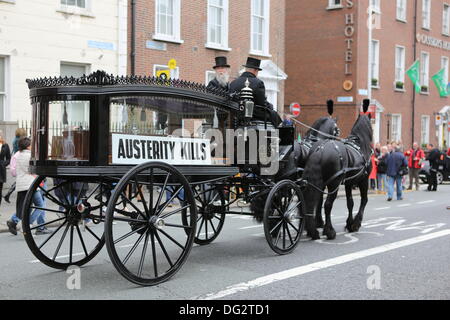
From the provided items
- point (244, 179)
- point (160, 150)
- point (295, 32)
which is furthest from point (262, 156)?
point (295, 32)

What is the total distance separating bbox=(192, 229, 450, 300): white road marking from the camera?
5578 mm

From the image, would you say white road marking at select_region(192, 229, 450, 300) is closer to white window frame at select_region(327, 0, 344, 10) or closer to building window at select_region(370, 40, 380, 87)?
white window frame at select_region(327, 0, 344, 10)

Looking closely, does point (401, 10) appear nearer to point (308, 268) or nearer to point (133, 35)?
point (133, 35)

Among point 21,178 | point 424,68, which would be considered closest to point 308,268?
point 21,178

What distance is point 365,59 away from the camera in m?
26.8

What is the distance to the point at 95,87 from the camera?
221 inches

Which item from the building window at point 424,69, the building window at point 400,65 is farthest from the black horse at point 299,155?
the building window at point 424,69

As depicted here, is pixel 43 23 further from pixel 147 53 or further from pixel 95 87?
pixel 95 87

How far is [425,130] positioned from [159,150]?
29.1 meters

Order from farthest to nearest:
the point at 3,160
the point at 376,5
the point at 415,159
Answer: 1. the point at 376,5
2. the point at 415,159
3. the point at 3,160

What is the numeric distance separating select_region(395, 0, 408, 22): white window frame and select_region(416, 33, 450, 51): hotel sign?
1800 mm

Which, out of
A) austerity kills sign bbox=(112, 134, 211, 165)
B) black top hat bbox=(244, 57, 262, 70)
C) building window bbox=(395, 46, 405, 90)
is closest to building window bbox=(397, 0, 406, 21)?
building window bbox=(395, 46, 405, 90)

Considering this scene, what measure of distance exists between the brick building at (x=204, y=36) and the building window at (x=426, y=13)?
12965 millimetres
